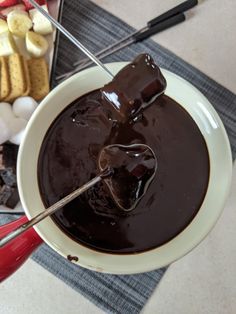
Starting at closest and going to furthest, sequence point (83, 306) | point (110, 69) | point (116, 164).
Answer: point (116, 164) < point (110, 69) < point (83, 306)

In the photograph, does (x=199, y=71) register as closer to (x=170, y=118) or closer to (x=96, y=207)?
(x=170, y=118)

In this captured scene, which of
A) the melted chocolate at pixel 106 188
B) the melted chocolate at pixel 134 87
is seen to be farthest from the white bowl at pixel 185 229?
the melted chocolate at pixel 134 87

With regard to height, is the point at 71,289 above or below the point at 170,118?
below

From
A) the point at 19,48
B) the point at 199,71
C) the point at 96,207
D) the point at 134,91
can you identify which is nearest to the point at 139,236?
the point at 96,207

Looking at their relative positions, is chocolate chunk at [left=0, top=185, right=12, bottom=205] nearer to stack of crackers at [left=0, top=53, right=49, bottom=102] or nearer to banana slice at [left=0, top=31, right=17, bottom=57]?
stack of crackers at [left=0, top=53, right=49, bottom=102]

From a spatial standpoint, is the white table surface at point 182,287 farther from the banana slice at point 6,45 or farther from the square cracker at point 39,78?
the banana slice at point 6,45
